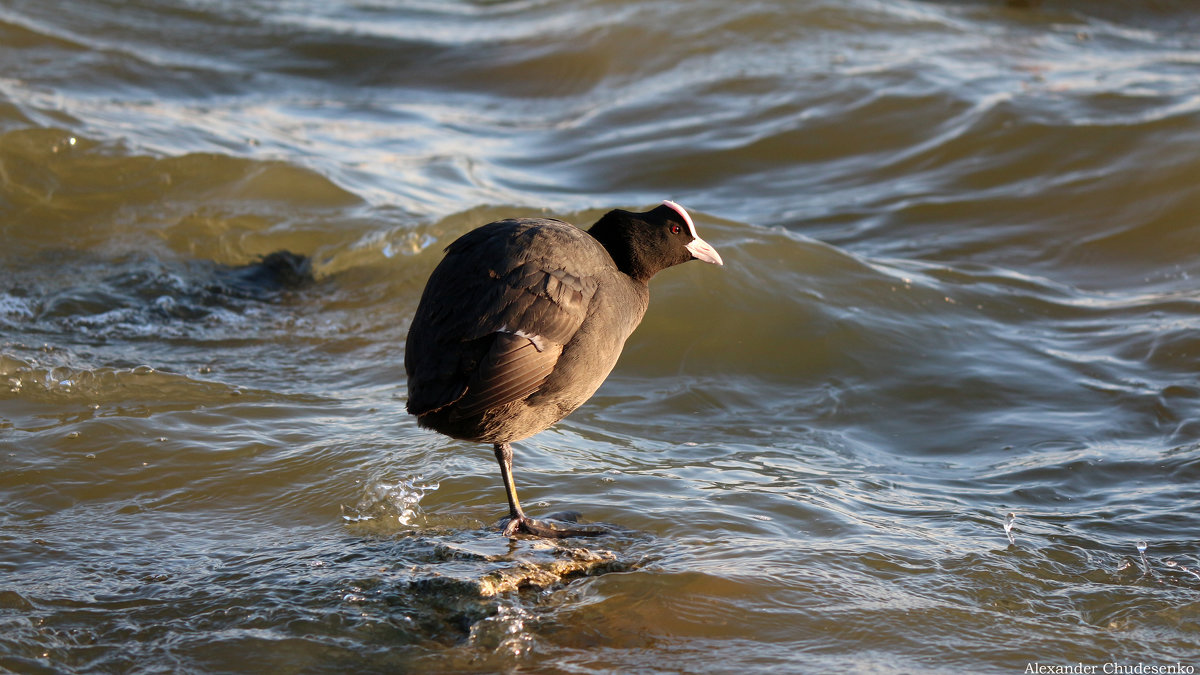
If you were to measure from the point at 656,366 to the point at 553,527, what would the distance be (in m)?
2.34

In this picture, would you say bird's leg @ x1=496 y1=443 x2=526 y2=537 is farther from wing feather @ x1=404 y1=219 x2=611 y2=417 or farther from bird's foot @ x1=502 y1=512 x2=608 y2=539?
wing feather @ x1=404 y1=219 x2=611 y2=417

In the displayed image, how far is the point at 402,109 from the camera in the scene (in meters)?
12.6

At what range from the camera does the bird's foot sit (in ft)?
13.1

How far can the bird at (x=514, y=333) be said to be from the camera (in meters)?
3.58

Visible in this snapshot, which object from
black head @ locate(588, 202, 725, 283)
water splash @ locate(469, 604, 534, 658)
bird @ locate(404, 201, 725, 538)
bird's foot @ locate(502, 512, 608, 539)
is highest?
black head @ locate(588, 202, 725, 283)

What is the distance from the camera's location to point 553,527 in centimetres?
411

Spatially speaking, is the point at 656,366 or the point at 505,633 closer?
the point at 505,633

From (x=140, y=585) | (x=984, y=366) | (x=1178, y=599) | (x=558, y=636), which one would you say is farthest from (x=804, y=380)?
(x=140, y=585)

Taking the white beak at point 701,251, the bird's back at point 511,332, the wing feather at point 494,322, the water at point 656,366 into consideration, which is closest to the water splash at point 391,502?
the water at point 656,366

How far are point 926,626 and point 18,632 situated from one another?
2.77 meters

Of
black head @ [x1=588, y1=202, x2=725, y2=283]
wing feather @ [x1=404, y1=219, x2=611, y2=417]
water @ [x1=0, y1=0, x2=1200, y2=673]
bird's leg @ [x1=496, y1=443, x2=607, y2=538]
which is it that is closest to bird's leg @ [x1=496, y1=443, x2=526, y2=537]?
bird's leg @ [x1=496, y1=443, x2=607, y2=538]

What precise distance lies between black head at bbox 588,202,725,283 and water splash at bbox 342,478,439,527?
1208mm

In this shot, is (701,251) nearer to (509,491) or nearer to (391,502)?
(509,491)

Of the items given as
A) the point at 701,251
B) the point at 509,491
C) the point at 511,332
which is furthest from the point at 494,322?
the point at 701,251
